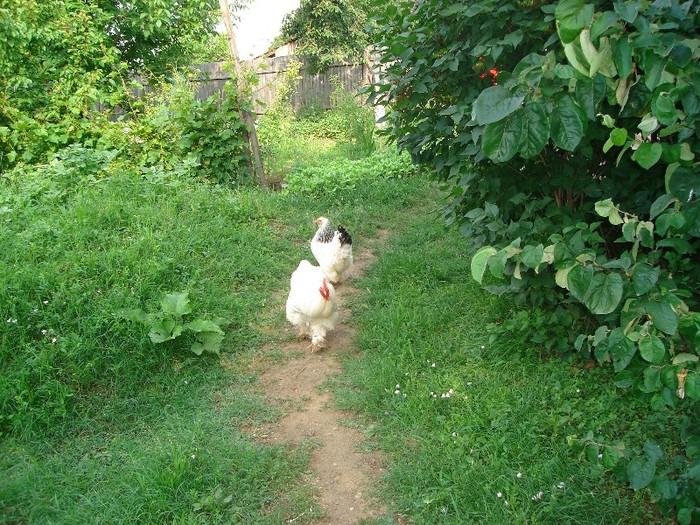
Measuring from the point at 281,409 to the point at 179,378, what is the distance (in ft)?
2.79

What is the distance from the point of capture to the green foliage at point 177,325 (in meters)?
4.36

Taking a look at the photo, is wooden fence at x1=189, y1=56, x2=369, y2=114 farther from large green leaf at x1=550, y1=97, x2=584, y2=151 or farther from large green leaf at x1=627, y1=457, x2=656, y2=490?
large green leaf at x1=550, y1=97, x2=584, y2=151

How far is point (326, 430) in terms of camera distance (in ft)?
12.3

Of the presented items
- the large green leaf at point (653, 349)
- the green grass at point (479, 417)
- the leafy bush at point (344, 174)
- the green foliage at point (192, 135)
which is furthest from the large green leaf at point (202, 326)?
the leafy bush at point (344, 174)

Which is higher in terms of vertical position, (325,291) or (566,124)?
(566,124)

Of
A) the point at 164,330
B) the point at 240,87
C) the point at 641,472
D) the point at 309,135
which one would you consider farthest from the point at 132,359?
the point at 309,135

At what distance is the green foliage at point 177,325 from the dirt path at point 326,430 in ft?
1.70

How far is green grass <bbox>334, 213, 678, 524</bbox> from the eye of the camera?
9.51 feet

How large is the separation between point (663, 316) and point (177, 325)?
3.58 m

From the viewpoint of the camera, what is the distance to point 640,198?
318cm

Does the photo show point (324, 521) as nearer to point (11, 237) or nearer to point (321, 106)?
point (11, 237)

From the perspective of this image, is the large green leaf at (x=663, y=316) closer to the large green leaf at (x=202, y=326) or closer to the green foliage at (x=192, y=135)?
the large green leaf at (x=202, y=326)

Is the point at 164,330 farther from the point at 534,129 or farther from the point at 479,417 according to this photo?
the point at 534,129

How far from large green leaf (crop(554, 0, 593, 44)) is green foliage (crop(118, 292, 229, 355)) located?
3632mm
